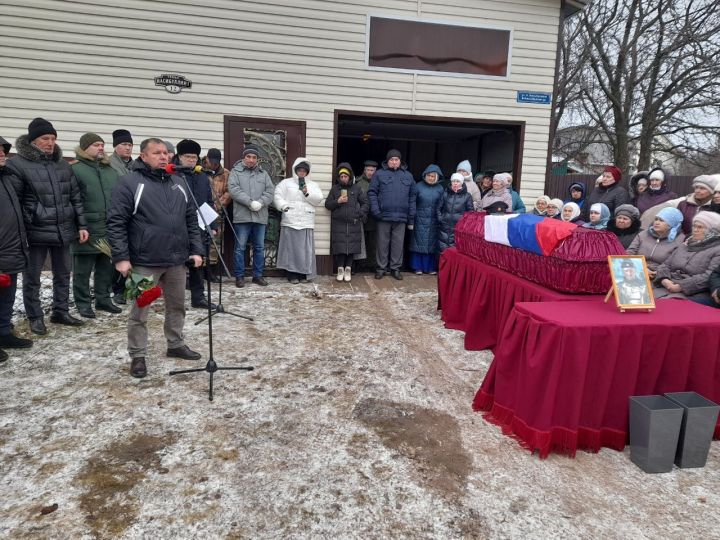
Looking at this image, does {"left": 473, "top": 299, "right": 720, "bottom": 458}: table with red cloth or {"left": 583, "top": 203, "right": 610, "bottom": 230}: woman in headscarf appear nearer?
{"left": 473, "top": 299, "right": 720, "bottom": 458}: table with red cloth

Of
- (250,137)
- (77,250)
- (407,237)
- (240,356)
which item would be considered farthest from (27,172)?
(407,237)

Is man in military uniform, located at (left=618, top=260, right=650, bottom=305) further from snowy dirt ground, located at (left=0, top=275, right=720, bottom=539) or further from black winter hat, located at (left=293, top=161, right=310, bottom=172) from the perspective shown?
black winter hat, located at (left=293, top=161, right=310, bottom=172)

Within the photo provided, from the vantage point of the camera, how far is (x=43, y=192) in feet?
14.7

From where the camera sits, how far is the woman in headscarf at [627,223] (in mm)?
4820

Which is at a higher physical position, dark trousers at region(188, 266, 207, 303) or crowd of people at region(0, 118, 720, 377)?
crowd of people at region(0, 118, 720, 377)

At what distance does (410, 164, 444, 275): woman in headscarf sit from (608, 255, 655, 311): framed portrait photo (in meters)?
4.42

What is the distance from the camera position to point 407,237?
8.49 metres

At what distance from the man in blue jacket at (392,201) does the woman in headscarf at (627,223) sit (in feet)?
9.96

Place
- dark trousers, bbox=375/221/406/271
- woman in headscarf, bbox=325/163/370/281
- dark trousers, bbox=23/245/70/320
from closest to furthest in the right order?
1. dark trousers, bbox=23/245/70/320
2. woman in headscarf, bbox=325/163/370/281
3. dark trousers, bbox=375/221/406/271

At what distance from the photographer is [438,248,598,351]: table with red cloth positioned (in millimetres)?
3906

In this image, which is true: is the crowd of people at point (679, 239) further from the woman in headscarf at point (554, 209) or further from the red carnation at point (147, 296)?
the red carnation at point (147, 296)

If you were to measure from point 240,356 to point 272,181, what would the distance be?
11.4 feet

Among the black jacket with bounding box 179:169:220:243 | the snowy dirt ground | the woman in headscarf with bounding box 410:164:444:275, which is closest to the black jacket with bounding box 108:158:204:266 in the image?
the snowy dirt ground

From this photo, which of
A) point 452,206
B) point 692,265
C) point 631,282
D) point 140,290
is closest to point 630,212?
point 692,265
